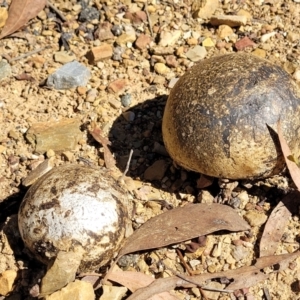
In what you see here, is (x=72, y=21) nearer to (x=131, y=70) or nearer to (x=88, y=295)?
(x=131, y=70)

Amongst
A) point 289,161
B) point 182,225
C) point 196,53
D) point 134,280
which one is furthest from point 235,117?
point 196,53

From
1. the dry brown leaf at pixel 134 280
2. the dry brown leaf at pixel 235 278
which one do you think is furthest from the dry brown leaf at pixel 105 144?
the dry brown leaf at pixel 235 278

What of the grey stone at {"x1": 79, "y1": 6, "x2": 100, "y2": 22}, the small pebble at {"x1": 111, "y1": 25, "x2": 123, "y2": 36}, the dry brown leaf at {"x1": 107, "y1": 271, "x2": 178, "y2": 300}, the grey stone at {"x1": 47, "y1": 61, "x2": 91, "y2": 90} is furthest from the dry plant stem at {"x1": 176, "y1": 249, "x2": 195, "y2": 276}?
the grey stone at {"x1": 79, "y1": 6, "x2": 100, "y2": 22}

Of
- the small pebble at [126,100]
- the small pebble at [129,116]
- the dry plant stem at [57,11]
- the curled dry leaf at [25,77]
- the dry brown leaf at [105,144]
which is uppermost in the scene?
the dry plant stem at [57,11]

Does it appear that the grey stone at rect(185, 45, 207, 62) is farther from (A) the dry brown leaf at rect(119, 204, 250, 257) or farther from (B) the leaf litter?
(B) the leaf litter

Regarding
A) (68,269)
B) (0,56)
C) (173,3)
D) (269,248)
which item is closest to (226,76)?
(269,248)

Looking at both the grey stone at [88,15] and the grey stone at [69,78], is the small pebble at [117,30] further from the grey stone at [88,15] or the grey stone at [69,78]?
the grey stone at [69,78]
